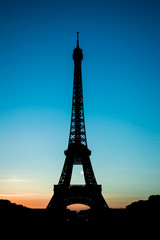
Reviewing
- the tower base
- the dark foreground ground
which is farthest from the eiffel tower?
the dark foreground ground

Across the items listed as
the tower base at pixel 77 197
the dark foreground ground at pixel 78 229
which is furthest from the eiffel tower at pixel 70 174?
the dark foreground ground at pixel 78 229

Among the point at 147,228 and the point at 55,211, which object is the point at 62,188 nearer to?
the point at 55,211

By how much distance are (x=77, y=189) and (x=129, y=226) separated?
82.1ft

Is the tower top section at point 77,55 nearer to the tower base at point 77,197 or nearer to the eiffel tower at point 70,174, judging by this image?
the eiffel tower at point 70,174

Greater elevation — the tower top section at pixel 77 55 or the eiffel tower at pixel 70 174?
the tower top section at pixel 77 55

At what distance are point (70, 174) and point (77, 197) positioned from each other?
5906 millimetres

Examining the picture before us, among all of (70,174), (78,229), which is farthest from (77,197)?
(78,229)

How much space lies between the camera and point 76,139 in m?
58.5

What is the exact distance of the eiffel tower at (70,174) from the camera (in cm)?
5350

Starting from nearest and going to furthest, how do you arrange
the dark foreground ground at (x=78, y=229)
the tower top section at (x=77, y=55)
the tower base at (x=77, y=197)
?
the dark foreground ground at (x=78, y=229), the tower base at (x=77, y=197), the tower top section at (x=77, y=55)

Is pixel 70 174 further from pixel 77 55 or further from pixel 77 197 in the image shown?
pixel 77 55

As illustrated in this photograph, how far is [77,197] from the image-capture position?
55750 mm

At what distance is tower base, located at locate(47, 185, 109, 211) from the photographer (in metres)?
52.8

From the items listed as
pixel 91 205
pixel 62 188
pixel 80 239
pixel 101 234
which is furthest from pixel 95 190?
pixel 80 239
